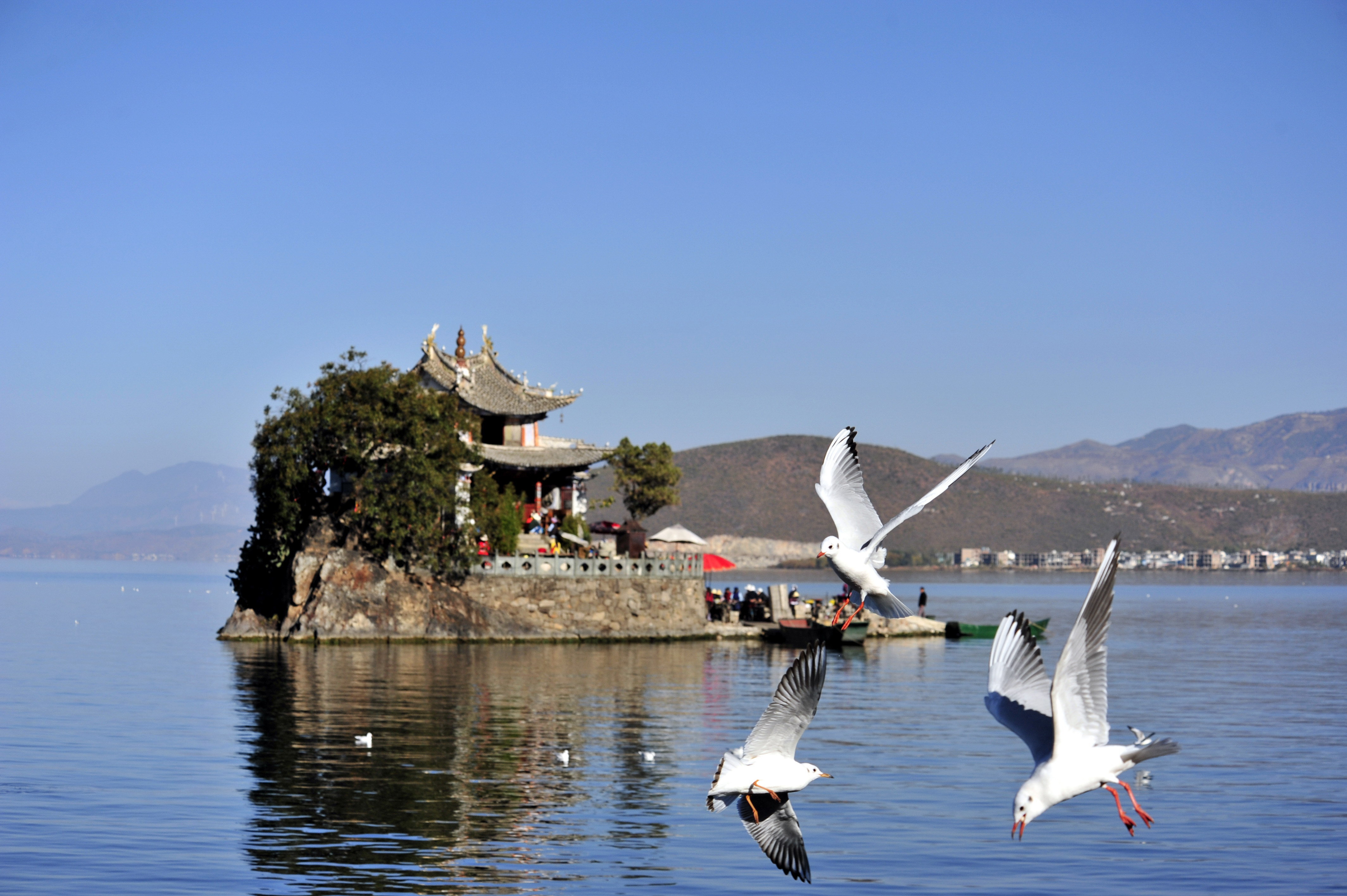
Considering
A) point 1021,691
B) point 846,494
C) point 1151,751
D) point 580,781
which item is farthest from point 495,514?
point 1151,751

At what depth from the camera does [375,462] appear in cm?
5766

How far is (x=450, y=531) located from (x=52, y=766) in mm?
30512

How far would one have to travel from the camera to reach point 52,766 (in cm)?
3022

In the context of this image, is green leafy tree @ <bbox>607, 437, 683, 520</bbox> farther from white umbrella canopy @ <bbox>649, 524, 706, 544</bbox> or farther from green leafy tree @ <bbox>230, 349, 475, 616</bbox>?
green leafy tree @ <bbox>230, 349, 475, 616</bbox>

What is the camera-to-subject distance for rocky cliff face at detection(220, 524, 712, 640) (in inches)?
2297

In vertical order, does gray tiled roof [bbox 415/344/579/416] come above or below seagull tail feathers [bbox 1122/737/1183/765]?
above

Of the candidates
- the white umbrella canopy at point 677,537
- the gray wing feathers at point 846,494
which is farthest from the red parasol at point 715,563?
the gray wing feathers at point 846,494

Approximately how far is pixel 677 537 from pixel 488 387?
12.7 meters

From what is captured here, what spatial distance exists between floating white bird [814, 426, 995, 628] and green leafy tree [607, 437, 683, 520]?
63.3 metres

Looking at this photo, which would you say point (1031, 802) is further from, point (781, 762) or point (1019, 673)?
point (781, 762)

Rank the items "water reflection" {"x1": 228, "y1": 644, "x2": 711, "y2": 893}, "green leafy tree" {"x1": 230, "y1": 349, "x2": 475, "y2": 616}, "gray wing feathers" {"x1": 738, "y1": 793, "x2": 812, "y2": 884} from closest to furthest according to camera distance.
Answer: "gray wing feathers" {"x1": 738, "y1": 793, "x2": 812, "y2": 884} < "water reflection" {"x1": 228, "y1": 644, "x2": 711, "y2": 893} < "green leafy tree" {"x1": 230, "y1": 349, "x2": 475, "y2": 616}

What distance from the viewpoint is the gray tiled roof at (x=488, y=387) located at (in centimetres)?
7112

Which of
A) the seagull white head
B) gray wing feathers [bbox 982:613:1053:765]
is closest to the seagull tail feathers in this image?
the seagull white head

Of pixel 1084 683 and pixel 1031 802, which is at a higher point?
pixel 1084 683
